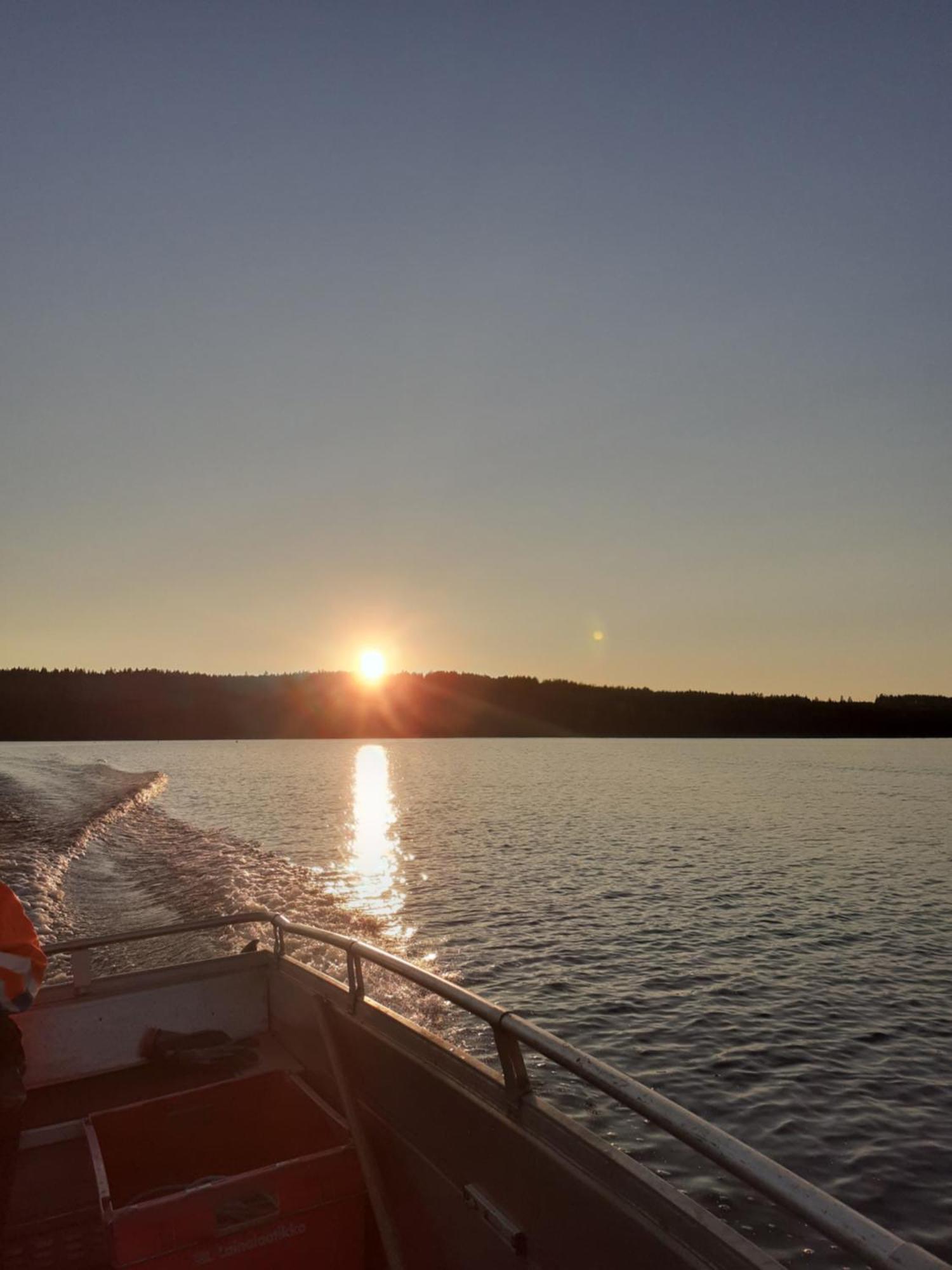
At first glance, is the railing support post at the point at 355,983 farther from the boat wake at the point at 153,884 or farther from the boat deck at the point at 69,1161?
the boat wake at the point at 153,884

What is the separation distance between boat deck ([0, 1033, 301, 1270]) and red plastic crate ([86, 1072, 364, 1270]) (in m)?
0.22

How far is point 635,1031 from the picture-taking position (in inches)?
516

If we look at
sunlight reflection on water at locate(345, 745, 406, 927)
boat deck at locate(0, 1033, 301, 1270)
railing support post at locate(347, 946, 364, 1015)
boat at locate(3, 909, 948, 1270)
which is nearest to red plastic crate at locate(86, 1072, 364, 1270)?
boat at locate(3, 909, 948, 1270)

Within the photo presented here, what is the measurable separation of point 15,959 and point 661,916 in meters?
18.9

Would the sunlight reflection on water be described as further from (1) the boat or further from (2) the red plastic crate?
(2) the red plastic crate

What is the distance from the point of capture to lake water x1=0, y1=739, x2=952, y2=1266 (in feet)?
33.8

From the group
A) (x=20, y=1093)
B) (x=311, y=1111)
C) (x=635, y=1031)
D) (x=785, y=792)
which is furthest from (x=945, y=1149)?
(x=785, y=792)

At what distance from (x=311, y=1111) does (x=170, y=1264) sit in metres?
1.58

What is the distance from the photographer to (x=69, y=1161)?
18.0 feet

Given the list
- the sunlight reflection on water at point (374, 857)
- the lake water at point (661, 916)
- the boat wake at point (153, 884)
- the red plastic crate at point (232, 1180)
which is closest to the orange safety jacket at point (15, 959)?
the red plastic crate at point (232, 1180)

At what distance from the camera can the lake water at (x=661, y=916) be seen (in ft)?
33.8

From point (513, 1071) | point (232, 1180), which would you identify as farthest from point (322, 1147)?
point (513, 1071)

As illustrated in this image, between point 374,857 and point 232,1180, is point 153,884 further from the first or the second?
point 232,1180

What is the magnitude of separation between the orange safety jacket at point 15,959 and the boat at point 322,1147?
1.02 meters
